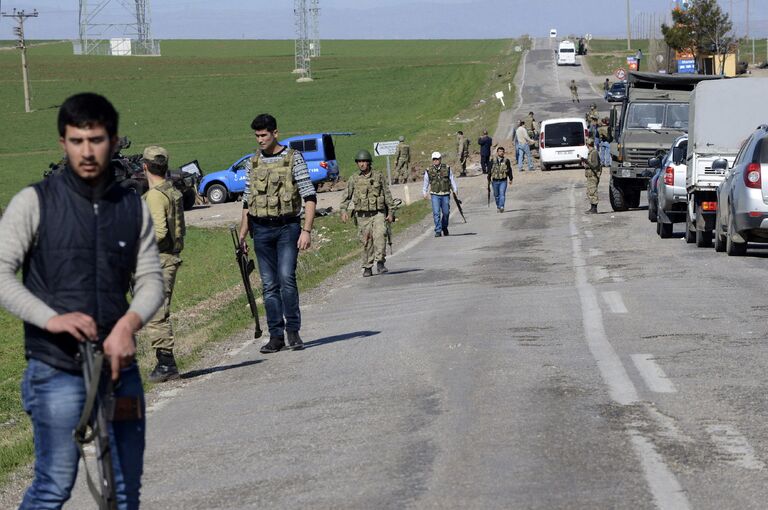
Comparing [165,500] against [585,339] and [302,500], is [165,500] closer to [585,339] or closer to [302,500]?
[302,500]

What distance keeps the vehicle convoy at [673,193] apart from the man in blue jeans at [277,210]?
43.8ft

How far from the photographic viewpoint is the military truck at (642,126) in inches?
1297

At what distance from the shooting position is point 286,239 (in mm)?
11945

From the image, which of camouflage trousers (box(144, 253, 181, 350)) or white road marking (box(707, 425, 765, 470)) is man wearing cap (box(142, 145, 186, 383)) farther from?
white road marking (box(707, 425, 765, 470))

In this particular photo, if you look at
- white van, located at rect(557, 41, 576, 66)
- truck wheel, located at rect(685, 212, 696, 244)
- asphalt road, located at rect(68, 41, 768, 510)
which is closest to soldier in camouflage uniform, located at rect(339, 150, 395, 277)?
asphalt road, located at rect(68, 41, 768, 510)

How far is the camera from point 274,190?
11.8 meters

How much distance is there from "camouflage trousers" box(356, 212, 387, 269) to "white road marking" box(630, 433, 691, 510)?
12558mm

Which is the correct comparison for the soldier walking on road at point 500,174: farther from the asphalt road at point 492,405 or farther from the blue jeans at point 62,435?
the blue jeans at point 62,435

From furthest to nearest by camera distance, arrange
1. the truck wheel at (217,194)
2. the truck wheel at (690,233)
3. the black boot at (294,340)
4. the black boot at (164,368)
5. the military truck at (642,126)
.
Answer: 1. the truck wheel at (217,194)
2. the military truck at (642,126)
3. the truck wheel at (690,233)
4. the black boot at (294,340)
5. the black boot at (164,368)

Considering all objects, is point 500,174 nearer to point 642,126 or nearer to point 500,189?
point 500,189

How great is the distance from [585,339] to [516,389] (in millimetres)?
2621

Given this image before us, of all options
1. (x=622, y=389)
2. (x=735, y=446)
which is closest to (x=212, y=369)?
(x=622, y=389)

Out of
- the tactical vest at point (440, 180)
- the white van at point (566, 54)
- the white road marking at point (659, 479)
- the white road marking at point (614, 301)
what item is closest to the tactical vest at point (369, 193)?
the white road marking at point (614, 301)

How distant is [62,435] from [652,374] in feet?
19.0
